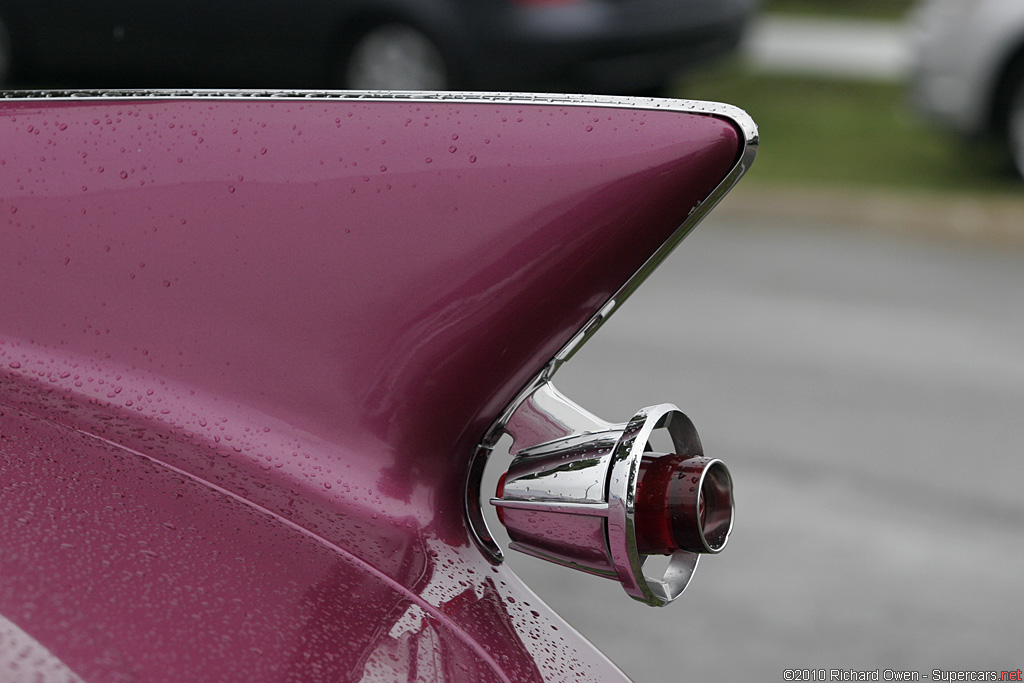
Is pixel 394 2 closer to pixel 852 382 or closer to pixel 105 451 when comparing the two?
pixel 852 382

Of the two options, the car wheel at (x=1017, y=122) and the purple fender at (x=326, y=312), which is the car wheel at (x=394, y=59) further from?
the purple fender at (x=326, y=312)

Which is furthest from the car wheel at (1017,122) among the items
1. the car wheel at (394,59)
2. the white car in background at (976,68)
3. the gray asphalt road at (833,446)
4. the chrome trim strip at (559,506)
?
the chrome trim strip at (559,506)

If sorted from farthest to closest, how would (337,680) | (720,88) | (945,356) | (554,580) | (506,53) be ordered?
(720,88)
(506,53)
(945,356)
(554,580)
(337,680)

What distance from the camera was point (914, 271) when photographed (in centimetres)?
647

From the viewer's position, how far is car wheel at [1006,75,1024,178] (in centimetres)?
742

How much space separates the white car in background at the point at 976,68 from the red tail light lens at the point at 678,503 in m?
6.93

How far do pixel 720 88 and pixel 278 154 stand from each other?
9.61 m

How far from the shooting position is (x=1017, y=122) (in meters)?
7.45

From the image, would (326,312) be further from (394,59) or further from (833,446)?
(394,59)

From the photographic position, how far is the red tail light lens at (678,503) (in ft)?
3.86

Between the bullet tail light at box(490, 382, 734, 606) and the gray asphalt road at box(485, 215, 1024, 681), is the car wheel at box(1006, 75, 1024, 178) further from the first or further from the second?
the bullet tail light at box(490, 382, 734, 606)

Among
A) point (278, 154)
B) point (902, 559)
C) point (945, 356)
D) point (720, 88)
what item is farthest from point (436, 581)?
point (720, 88)

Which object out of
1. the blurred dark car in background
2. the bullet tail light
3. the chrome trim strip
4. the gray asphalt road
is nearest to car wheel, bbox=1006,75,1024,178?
the gray asphalt road

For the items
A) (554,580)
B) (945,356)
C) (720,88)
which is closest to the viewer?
(554,580)
